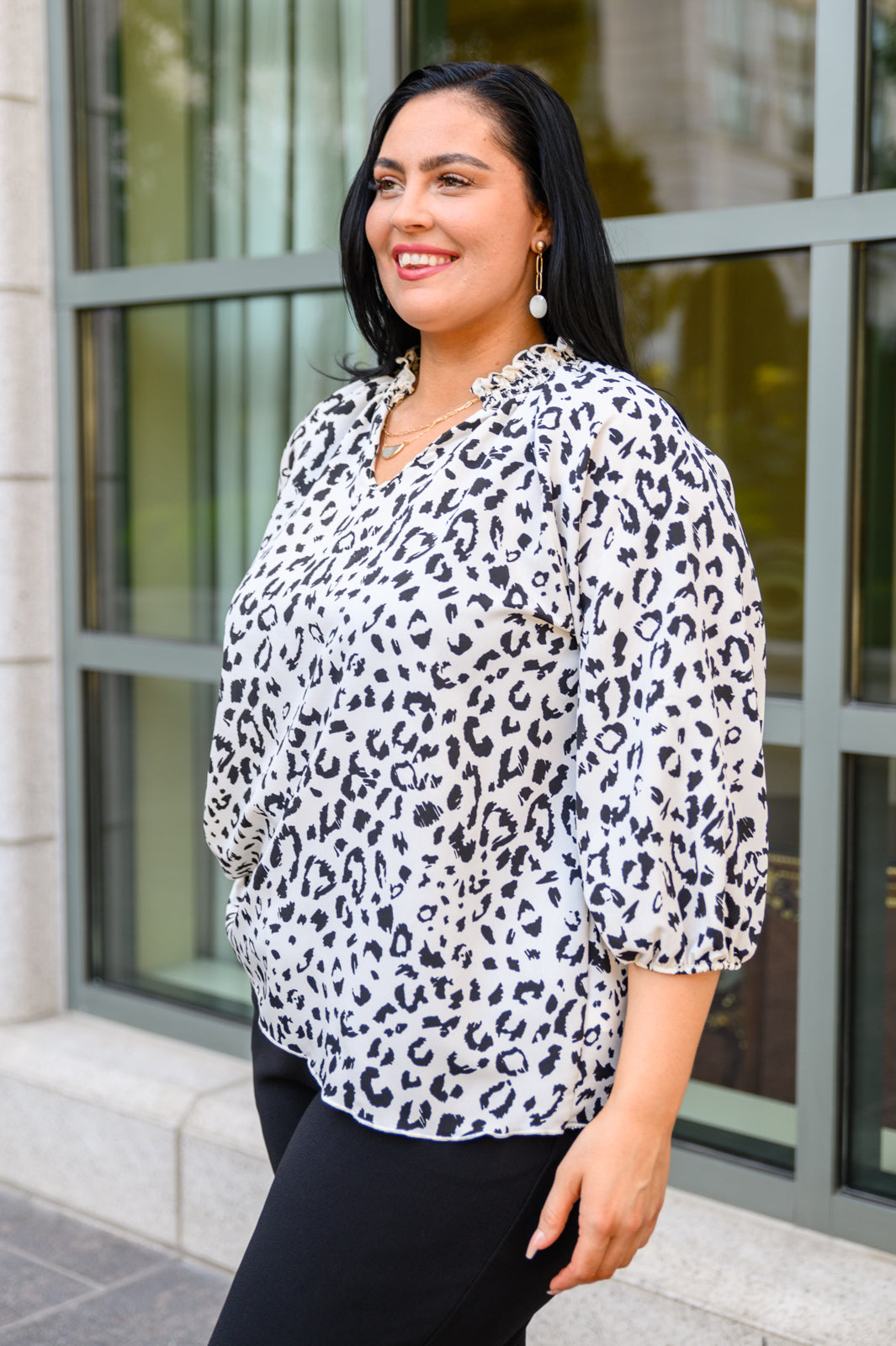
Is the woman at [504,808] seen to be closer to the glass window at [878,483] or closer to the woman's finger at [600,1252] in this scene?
the woman's finger at [600,1252]

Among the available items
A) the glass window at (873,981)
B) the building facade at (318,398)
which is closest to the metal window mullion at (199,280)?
the building facade at (318,398)

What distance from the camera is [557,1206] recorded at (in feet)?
4.60

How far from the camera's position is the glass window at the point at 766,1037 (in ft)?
8.99

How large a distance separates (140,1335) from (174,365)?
2.32 m

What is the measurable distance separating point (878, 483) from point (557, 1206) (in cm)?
156

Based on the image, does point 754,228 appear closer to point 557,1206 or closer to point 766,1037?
point 766,1037

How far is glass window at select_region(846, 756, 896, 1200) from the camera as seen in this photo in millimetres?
2598

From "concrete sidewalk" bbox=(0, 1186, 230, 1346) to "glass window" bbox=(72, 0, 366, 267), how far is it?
2398mm

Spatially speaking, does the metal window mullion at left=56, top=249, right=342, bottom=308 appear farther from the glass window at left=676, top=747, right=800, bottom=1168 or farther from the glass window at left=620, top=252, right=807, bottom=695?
the glass window at left=676, top=747, right=800, bottom=1168

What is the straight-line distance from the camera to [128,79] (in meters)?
3.80

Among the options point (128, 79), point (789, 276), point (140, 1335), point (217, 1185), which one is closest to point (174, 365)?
point (128, 79)

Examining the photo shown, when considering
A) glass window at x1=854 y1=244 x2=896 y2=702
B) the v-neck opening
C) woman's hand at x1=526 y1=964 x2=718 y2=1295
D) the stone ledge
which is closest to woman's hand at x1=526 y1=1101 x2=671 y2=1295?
woman's hand at x1=526 y1=964 x2=718 y2=1295

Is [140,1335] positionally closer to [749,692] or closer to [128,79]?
[749,692]

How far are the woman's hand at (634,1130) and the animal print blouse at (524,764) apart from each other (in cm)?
4
